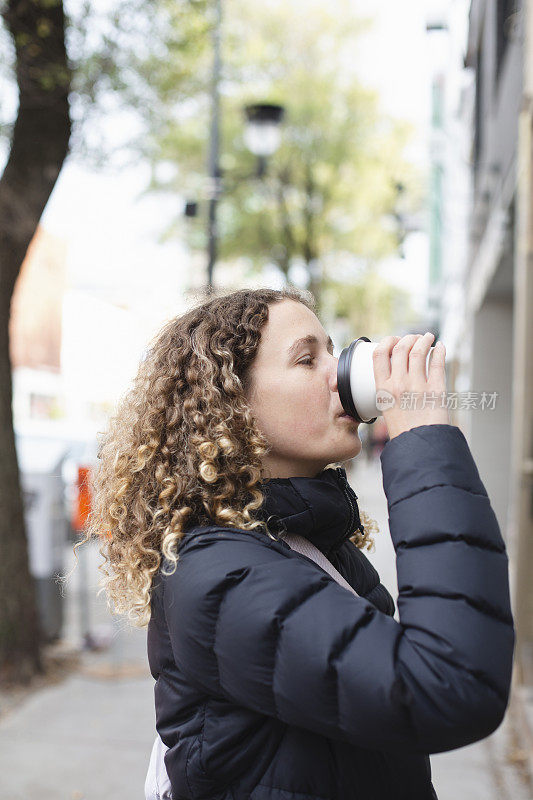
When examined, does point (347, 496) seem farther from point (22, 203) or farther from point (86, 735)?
point (22, 203)

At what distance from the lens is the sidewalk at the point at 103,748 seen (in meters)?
4.15

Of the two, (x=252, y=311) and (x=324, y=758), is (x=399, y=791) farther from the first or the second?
(x=252, y=311)

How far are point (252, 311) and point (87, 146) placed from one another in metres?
5.14

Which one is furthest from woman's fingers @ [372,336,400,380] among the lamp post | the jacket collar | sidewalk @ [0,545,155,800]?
the lamp post

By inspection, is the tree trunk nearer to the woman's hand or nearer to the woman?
the woman

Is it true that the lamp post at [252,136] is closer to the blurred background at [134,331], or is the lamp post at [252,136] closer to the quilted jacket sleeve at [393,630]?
the blurred background at [134,331]

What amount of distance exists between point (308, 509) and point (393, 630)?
1.06 ft

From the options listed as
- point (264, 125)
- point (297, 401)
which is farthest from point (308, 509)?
point (264, 125)

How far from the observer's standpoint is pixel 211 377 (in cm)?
157

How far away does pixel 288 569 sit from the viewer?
4.28 ft

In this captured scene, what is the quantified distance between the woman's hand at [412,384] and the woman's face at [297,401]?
136 millimetres

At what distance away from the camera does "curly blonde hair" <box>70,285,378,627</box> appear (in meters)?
1.51

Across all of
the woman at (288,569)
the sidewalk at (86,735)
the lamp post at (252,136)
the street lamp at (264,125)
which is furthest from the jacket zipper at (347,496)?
the street lamp at (264,125)

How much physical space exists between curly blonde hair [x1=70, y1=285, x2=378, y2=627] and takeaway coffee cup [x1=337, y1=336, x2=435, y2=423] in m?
0.18
